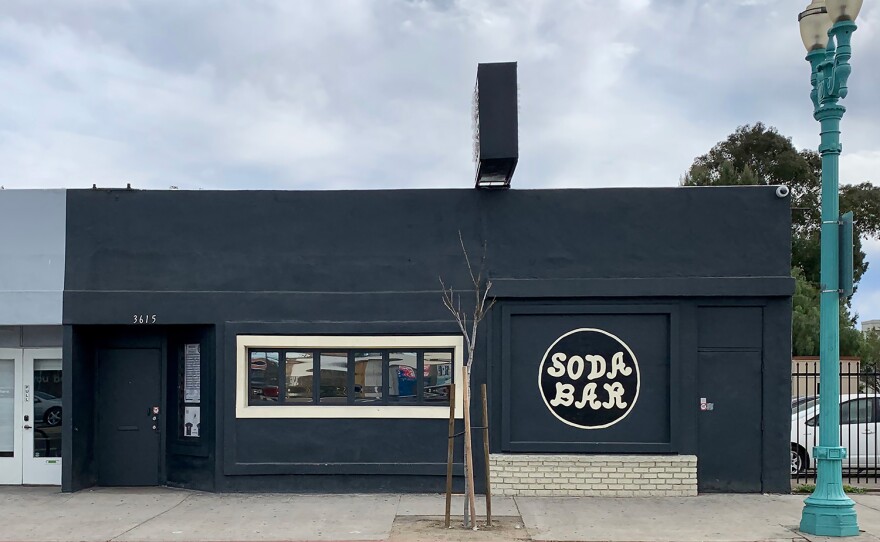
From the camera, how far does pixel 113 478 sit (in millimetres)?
12406

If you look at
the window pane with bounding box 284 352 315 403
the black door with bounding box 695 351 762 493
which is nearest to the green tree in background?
the black door with bounding box 695 351 762 493

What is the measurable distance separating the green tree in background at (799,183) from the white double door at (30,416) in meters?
29.7

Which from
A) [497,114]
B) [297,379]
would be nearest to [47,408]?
[297,379]

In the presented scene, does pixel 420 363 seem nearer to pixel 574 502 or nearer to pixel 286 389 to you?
pixel 286 389

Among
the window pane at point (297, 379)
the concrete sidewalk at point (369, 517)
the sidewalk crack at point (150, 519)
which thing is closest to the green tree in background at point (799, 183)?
the concrete sidewalk at point (369, 517)

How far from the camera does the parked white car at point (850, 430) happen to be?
13.3 m

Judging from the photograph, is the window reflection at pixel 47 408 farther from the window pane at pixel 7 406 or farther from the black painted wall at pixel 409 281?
the black painted wall at pixel 409 281

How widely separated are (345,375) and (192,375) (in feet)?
7.56

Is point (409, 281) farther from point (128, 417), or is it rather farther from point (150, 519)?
point (128, 417)

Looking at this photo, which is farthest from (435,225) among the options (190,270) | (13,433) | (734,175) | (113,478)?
(734,175)

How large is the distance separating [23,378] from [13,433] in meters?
0.83

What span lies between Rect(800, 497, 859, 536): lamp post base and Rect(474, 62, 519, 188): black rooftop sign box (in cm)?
553

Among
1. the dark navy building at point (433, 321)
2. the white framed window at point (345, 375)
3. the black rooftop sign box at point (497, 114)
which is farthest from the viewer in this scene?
the white framed window at point (345, 375)

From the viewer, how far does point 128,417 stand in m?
12.5
